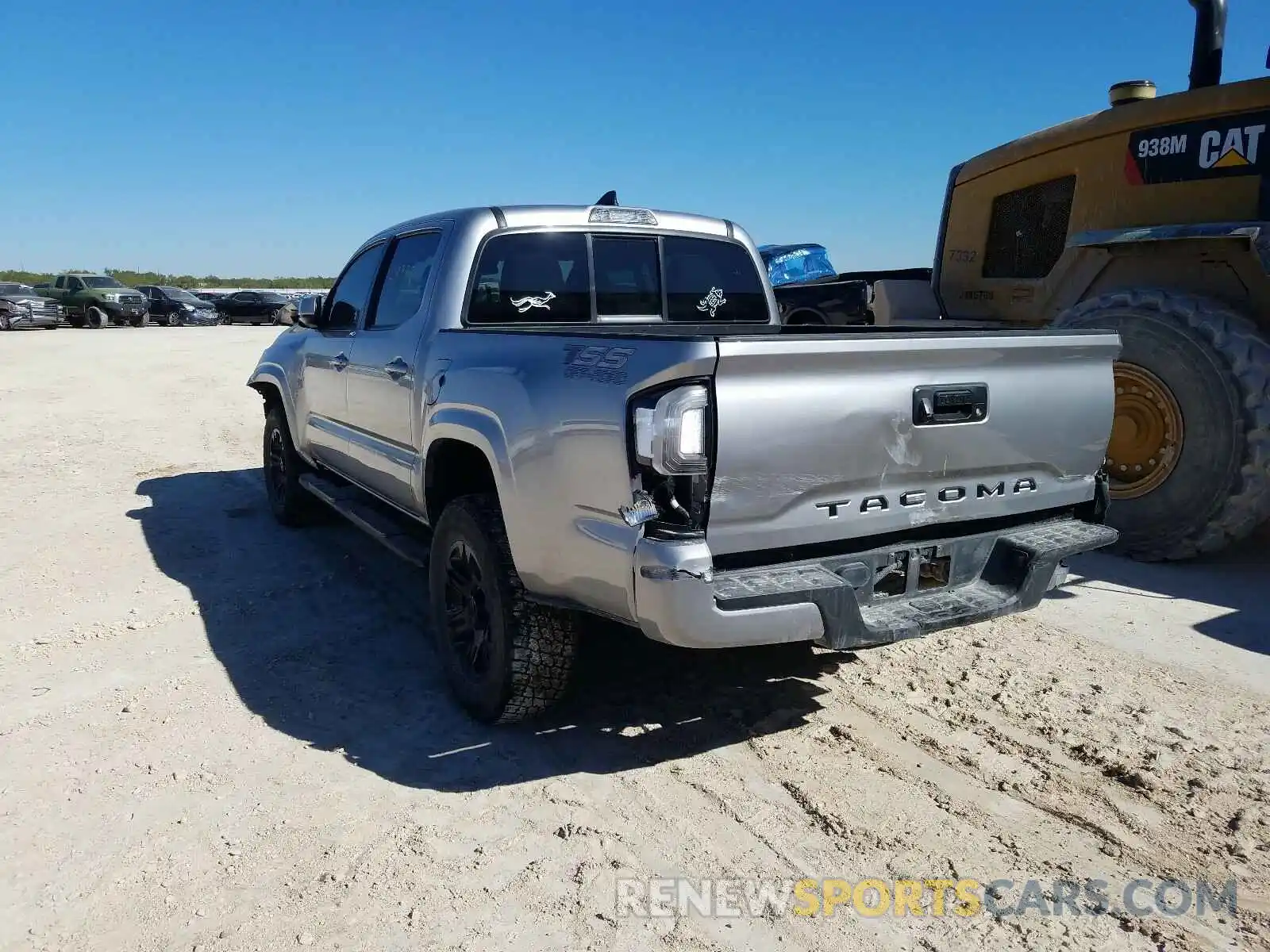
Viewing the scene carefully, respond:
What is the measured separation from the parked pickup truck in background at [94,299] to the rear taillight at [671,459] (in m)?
36.5

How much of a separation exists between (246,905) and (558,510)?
152 cm

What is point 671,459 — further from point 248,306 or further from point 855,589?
point 248,306

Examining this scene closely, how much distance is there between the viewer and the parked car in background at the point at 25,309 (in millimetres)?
29688

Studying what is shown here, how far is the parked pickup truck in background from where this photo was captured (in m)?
33.6

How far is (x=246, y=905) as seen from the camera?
8.97 ft

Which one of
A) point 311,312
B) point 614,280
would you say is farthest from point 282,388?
point 614,280

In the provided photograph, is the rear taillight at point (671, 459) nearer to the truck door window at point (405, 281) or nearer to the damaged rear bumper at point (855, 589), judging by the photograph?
the damaged rear bumper at point (855, 589)

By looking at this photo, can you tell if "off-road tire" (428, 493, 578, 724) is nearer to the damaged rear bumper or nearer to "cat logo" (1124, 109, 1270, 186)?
the damaged rear bumper

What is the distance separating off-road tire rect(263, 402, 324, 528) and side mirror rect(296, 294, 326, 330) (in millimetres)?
1099

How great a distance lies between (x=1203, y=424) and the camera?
5840 millimetres

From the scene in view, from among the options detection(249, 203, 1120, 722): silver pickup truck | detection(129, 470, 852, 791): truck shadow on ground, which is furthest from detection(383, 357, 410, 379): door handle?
detection(129, 470, 852, 791): truck shadow on ground

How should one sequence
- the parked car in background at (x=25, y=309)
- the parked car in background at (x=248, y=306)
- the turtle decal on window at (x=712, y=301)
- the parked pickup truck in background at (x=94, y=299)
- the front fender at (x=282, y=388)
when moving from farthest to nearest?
the parked car in background at (x=248, y=306), the parked pickup truck in background at (x=94, y=299), the parked car in background at (x=25, y=309), the front fender at (x=282, y=388), the turtle decal on window at (x=712, y=301)

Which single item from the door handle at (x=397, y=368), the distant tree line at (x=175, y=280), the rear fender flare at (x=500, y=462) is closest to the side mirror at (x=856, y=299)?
the door handle at (x=397, y=368)

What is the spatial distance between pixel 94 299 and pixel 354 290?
109ft
